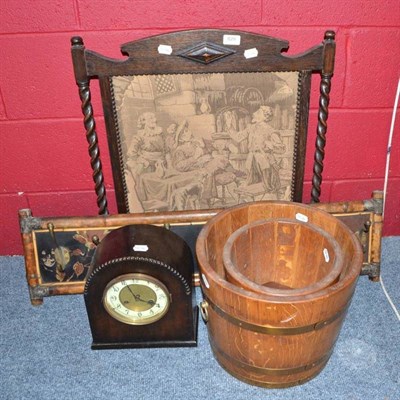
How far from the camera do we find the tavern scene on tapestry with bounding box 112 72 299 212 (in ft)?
6.22

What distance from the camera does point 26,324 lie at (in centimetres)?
205

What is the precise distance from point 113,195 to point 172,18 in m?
0.78

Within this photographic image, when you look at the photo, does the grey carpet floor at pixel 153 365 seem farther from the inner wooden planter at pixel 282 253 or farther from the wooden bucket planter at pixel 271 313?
the inner wooden planter at pixel 282 253

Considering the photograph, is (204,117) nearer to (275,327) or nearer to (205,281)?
(205,281)

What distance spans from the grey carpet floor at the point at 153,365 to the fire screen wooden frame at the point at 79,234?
0.11 m

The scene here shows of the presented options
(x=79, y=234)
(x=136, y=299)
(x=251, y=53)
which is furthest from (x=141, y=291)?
(x=251, y=53)

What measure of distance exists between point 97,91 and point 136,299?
0.78 meters

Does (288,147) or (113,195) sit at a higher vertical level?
(288,147)

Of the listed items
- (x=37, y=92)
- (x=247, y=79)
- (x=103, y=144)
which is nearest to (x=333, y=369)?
(x=247, y=79)

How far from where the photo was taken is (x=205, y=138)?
1992 millimetres

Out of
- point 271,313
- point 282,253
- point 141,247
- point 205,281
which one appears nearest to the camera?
point 271,313

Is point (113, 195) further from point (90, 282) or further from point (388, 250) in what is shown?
point (388, 250)

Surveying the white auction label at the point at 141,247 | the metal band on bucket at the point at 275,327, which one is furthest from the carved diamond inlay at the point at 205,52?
the metal band on bucket at the point at 275,327

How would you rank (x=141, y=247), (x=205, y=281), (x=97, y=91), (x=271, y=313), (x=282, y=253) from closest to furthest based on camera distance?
(x=271, y=313) → (x=205, y=281) → (x=141, y=247) → (x=282, y=253) → (x=97, y=91)
